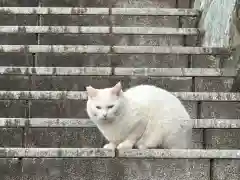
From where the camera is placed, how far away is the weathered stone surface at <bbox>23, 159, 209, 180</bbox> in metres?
3.25

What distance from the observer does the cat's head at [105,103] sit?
3.54m

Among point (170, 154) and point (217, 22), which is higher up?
point (217, 22)

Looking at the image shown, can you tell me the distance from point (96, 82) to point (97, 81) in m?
0.01

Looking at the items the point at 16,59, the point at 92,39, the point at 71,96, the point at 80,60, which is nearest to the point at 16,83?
the point at 16,59

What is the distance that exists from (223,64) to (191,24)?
3.78 feet

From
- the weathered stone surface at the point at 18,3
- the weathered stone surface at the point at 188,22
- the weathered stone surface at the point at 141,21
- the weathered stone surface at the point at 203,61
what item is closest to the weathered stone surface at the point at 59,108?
the weathered stone surface at the point at 203,61

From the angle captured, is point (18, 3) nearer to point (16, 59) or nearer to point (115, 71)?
point (16, 59)

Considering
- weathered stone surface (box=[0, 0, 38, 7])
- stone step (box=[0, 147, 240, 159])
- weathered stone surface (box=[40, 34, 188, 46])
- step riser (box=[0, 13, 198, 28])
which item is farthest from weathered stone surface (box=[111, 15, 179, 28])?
stone step (box=[0, 147, 240, 159])

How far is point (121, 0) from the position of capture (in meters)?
6.64

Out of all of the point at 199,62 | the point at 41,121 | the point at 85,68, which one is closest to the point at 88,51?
the point at 85,68

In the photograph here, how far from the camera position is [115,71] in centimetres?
479

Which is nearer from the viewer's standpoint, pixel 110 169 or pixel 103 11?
pixel 110 169

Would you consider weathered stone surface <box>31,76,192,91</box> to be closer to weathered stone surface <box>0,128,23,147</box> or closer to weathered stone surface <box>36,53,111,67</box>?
weathered stone surface <box>36,53,111,67</box>

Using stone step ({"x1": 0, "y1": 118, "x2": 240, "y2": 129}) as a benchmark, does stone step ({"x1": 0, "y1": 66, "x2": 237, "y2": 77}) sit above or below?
above
